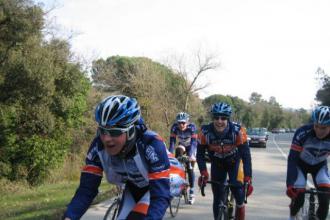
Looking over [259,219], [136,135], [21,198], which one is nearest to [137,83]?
[21,198]

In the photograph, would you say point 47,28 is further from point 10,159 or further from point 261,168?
point 261,168

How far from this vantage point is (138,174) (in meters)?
3.72

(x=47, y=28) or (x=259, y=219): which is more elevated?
(x=47, y=28)

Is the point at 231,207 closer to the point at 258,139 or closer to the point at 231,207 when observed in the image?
the point at 231,207

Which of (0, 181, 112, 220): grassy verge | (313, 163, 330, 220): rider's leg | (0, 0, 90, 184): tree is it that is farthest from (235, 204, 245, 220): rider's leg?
(0, 0, 90, 184): tree

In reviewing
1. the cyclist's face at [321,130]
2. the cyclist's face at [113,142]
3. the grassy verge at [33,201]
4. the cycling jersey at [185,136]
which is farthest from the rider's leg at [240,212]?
the grassy verge at [33,201]

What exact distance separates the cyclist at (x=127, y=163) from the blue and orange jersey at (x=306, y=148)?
277cm

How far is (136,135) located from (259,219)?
5943mm

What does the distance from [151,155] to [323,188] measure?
3441 millimetres

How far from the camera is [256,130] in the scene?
4203 cm

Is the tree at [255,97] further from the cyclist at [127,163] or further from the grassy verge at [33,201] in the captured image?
the cyclist at [127,163]

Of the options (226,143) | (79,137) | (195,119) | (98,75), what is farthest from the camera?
(195,119)

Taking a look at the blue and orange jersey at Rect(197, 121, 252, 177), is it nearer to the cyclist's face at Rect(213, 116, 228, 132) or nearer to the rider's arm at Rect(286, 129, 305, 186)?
the cyclist's face at Rect(213, 116, 228, 132)

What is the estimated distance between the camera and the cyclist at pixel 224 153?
20.5ft
